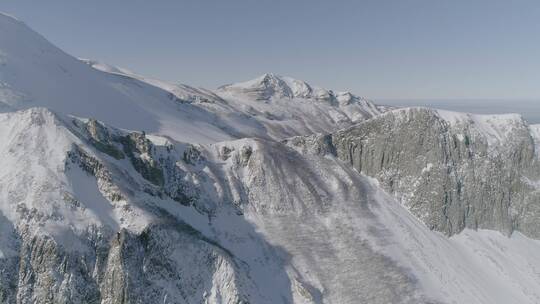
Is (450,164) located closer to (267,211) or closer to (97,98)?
(267,211)

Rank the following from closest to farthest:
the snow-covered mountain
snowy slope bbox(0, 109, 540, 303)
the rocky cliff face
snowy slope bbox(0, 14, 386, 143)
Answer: snowy slope bbox(0, 109, 540, 303) < the snow-covered mountain < the rocky cliff face < snowy slope bbox(0, 14, 386, 143)

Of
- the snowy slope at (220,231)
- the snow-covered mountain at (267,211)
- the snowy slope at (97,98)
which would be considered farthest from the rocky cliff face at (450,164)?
the snowy slope at (97,98)

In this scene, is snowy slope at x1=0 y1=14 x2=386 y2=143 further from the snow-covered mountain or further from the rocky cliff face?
the rocky cliff face

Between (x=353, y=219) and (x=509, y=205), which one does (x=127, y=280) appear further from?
(x=509, y=205)

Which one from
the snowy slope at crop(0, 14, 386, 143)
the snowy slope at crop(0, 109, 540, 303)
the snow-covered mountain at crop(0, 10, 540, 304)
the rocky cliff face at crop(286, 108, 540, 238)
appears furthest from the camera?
the snowy slope at crop(0, 14, 386, 143)

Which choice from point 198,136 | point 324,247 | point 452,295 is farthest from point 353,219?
point 198,136

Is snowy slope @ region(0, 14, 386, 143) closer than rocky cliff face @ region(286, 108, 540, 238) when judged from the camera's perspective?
No

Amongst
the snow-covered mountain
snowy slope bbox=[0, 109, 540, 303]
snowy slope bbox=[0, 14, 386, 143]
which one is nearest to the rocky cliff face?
the snow-covered mountain

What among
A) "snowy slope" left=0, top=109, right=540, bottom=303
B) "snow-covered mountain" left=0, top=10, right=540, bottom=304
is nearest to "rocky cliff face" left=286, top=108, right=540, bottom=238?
"snow-covered mountain" left=0, top=10, right=540, bottom=304
